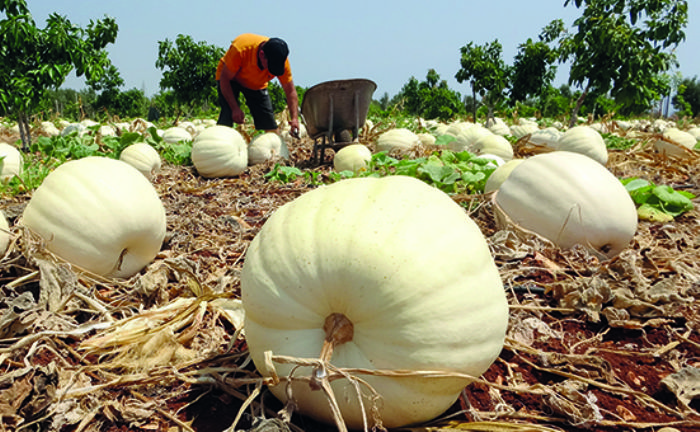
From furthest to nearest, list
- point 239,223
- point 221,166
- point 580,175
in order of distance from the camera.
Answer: point 221,166 → point 239,223 → point 580,175

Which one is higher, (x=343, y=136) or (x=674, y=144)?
(x=674, y=144)

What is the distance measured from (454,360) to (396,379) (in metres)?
0.16

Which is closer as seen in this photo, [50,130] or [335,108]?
[335,108]

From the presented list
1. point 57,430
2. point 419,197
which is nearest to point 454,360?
point 419,197

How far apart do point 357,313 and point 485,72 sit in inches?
846

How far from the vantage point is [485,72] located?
2070 cm

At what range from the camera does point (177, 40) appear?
18.8m

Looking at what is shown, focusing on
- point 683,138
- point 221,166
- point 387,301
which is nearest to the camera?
point 387,301

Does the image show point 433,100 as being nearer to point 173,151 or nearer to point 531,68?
point 531,68

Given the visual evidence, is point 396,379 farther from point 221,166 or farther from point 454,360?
point 221,166

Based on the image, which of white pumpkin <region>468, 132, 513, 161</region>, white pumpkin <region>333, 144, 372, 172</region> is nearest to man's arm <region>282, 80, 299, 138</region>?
white pumpkin <region>333, 144, 372, 172</region>

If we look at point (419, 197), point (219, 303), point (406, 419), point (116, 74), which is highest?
point (419, 197)

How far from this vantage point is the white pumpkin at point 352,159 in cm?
561

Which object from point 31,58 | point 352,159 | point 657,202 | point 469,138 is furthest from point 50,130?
point 657,202
